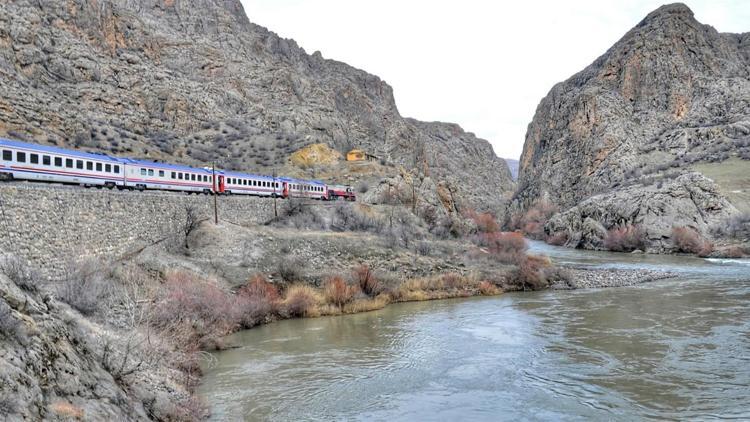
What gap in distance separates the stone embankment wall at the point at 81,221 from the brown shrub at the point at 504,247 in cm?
2247

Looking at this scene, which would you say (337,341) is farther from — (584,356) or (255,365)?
(584,356)

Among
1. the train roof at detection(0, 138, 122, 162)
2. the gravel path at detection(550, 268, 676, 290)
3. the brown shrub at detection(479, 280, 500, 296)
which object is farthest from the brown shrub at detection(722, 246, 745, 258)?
the train roof at detection(0, 138, 122, 162)

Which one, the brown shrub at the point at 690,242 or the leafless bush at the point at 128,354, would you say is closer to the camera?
the leafless bush at the point at 128,354

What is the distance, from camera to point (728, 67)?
117062 mm

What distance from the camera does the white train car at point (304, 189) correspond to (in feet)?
146

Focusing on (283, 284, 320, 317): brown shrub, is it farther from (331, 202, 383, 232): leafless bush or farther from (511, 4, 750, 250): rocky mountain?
(511, 4, 750, 250): rocky mountain

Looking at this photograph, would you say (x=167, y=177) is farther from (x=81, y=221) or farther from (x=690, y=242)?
(x=690, y=242)

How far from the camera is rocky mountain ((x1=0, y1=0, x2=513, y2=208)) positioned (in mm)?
50781

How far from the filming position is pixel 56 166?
23.0m

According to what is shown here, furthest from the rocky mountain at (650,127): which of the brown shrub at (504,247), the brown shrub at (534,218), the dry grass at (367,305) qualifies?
the dry grass at (367,305)

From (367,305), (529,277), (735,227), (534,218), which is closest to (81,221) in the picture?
(367,305)

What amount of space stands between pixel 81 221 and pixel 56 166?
13.2ft

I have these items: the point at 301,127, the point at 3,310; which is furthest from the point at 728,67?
the point at 3,310

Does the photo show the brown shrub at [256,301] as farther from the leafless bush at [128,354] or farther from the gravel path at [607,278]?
the gravel path at [607,278]
